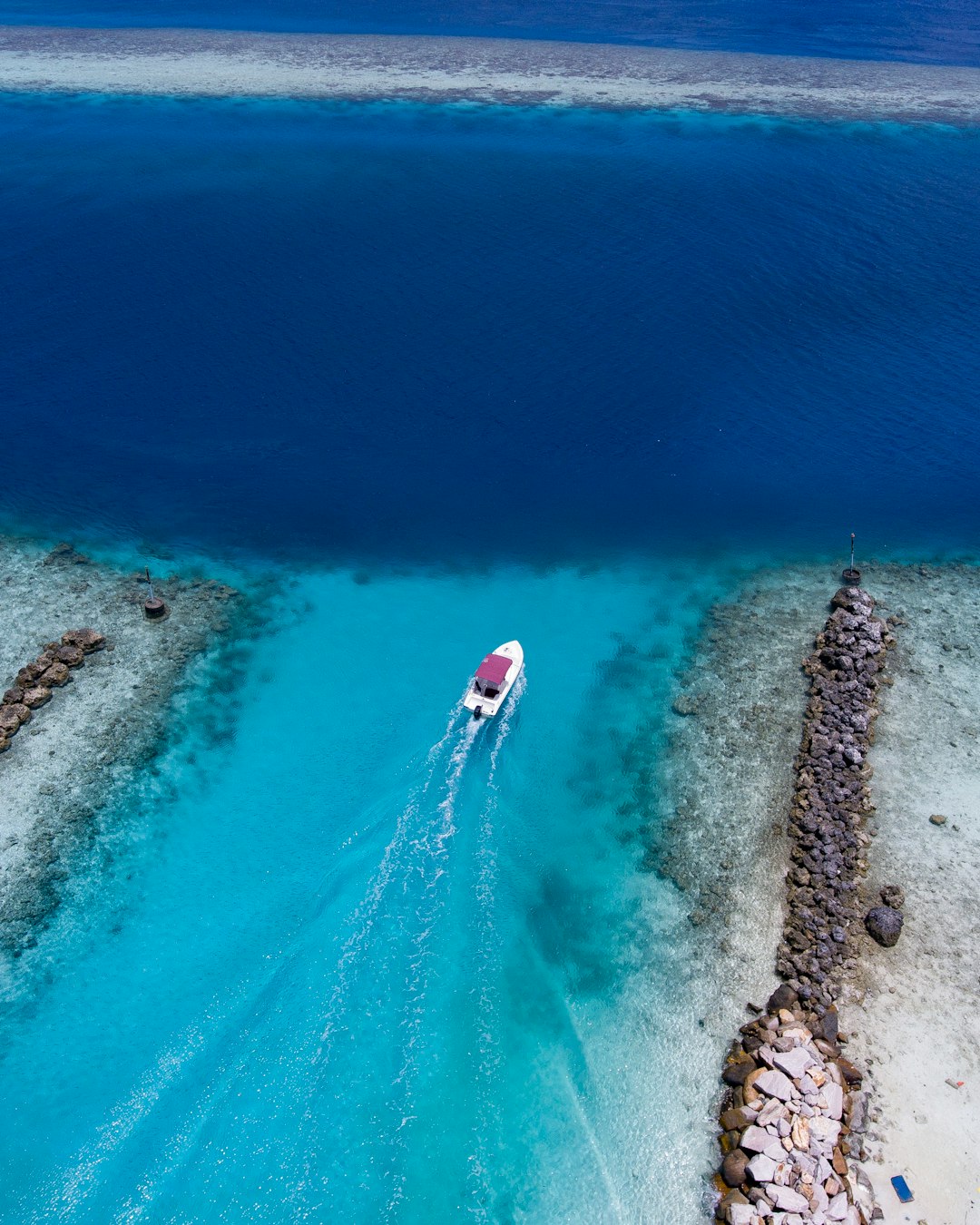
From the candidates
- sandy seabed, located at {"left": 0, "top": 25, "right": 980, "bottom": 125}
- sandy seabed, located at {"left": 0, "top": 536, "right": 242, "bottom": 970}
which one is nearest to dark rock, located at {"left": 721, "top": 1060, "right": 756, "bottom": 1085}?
sandy seabed, located at {"left": 0, "top": 536, "right": 242, "bottom": 970}

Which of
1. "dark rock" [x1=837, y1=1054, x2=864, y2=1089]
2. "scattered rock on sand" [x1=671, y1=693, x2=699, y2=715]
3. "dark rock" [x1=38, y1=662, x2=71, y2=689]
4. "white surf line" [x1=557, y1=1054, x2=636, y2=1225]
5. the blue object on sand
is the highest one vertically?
"dark rock" [x1=38, y1=662, x2=71, y2=689]

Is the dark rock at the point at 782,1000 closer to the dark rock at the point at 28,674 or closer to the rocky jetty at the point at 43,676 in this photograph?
the rocky jetty at the point at 43,676

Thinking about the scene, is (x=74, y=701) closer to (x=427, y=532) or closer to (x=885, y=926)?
(x=427, y=532)

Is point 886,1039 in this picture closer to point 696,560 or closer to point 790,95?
point 696,560

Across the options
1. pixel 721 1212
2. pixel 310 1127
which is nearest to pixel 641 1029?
pixel 721 1212

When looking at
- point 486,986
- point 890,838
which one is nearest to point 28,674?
point 486,986

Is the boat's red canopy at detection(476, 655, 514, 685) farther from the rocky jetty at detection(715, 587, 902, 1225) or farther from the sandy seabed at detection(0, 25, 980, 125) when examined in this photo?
the sandy seabed at detection(0, 25, 980, 125)
